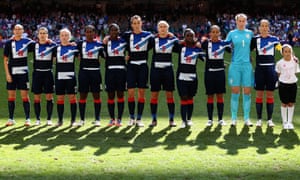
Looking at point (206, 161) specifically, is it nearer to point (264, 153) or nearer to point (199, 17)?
point (264, 153)

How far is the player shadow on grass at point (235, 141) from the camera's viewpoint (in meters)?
8.03

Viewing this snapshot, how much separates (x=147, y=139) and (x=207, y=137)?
37.7 inches

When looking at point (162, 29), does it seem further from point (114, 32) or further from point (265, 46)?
point (265, 46)

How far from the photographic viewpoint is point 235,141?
27.8 ft

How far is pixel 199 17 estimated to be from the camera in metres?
36.7

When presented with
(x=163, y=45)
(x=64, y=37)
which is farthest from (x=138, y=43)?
(x=64, y=37)

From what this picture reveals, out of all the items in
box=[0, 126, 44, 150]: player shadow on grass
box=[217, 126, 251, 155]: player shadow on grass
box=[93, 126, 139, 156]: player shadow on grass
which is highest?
box=[0, 126, 44, 150]: player shadow on grass

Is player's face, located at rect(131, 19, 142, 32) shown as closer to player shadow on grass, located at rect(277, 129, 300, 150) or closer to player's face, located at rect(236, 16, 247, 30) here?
player's face, located at rect(236, 16, 247, 30)

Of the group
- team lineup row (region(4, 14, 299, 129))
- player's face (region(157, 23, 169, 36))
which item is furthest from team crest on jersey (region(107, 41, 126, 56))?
player's face (region(157, 23, 169, 36))

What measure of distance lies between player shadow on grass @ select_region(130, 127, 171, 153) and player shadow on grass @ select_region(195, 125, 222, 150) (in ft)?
1.96

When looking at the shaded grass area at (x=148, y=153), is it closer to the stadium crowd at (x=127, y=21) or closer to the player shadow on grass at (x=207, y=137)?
the player shadow on grass at (x=207, y=137)

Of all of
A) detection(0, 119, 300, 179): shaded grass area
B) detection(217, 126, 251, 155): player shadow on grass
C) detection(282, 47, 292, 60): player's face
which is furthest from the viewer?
detection(282, 47, 292, 60): player's face

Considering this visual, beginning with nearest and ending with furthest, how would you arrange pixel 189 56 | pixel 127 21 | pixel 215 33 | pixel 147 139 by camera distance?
pixel 147 139 < pixel 189 56 < pixel 215 33 < pixel 127 21

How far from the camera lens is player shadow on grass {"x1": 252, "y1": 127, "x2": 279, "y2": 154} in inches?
317
